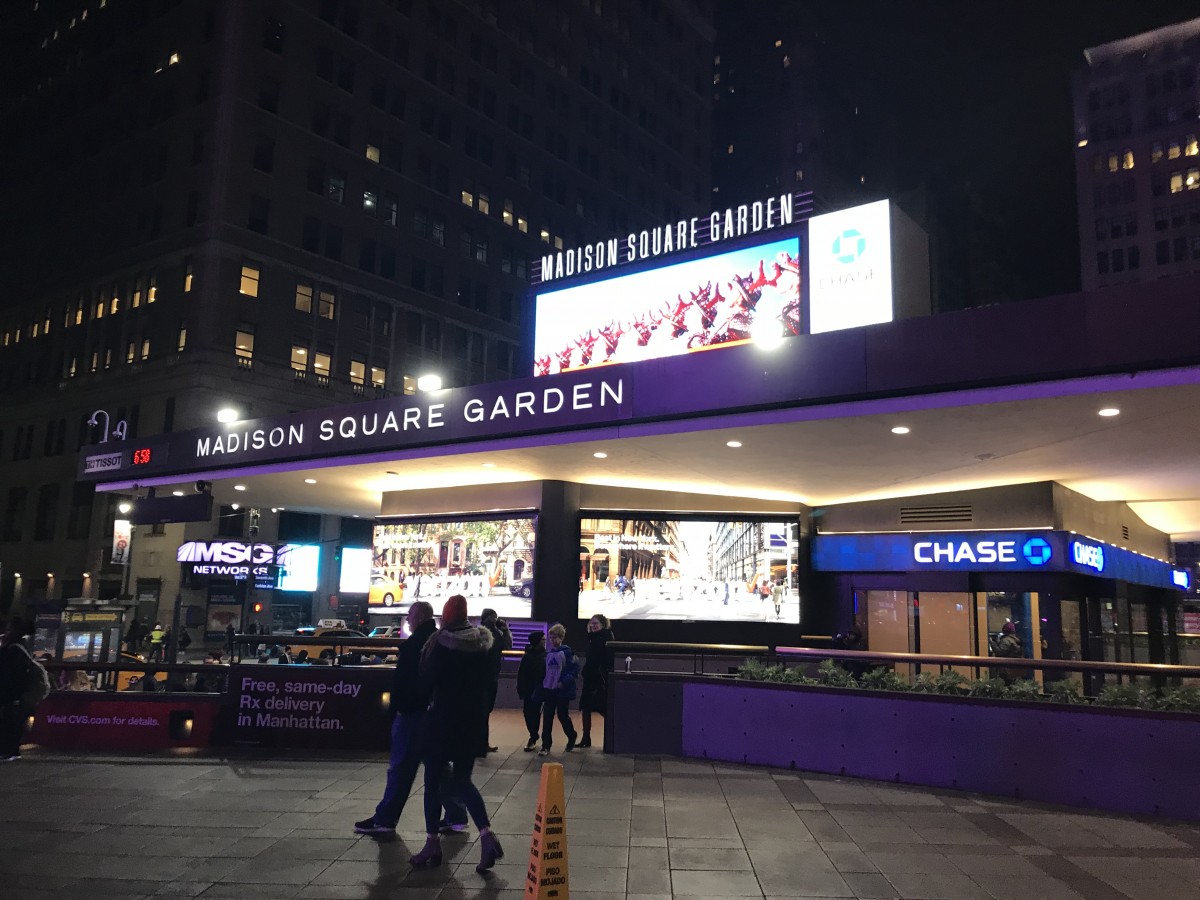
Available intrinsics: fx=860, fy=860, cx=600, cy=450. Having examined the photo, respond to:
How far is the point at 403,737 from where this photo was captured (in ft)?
24.6

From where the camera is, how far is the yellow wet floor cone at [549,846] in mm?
4980

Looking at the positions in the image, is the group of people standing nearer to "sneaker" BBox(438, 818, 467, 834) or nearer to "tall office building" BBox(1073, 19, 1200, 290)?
"sneaker" BBox(438, 818, 467, 834)

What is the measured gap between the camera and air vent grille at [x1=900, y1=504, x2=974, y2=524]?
17.4 metres

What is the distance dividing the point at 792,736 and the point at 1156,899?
4.78 metres

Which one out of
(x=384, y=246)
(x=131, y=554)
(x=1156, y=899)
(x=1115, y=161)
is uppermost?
(x=1115, y=161)

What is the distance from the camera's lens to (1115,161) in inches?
3287

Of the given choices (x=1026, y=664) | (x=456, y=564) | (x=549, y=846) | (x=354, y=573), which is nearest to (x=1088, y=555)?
(x=1026, y=664)

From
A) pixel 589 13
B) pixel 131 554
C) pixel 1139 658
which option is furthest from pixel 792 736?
pixel 589 13

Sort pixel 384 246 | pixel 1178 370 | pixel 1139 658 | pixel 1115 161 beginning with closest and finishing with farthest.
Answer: pixel 1178 370
pixel 1139 658
pixel 384 246
pixel 1115 161

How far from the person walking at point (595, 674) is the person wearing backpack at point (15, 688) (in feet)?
22.0

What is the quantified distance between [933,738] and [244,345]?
42.8 m

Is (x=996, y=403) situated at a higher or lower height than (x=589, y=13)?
lower

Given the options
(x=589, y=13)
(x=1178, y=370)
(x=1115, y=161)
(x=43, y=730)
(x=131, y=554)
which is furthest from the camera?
(x=1115, y=161)

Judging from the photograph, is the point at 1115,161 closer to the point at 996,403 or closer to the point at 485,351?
the point at 485,351
